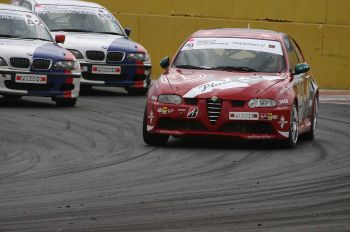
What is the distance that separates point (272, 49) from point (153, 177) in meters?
4.40

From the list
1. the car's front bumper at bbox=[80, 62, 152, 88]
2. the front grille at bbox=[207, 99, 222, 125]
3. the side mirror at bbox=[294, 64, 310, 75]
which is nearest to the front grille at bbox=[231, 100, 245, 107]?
Result: the front grille at bbox=[207, 99, 222, 125]

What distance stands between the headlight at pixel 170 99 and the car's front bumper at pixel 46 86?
5.44 m

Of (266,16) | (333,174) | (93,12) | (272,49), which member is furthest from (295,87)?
(266,16)

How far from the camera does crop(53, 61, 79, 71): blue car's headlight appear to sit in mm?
19844

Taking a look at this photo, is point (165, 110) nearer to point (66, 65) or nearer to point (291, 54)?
point (291, 54)

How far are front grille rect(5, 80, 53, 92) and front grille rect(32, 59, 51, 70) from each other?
26 centimetres

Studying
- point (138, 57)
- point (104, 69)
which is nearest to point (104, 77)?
point (104, 69)

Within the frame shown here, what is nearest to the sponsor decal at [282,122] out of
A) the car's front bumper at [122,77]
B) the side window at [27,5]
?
the car's front bumper at [122,77]

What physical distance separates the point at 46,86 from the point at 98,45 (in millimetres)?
2814

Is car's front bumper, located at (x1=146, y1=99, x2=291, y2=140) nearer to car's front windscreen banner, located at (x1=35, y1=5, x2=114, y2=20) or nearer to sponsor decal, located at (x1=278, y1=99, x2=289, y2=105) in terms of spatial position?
sponsor decal, located at (x1=278, y1=99, x2=289, y2=105)

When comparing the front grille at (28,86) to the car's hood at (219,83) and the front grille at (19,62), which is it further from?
the car's hood at (219,83)

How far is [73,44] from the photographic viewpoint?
22.5 meters

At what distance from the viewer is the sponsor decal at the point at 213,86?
14320 mm

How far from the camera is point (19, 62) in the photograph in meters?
19.6
